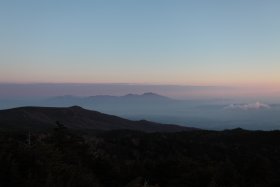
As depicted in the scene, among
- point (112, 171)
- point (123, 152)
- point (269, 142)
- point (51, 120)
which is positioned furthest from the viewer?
point (51, 120)

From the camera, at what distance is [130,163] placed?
23.6 m

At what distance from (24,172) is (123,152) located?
23885mm

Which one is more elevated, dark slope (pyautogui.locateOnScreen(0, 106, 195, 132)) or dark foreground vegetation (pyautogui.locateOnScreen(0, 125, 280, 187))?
dark foreground vegetation (pyautogui.locateOnScreen(0, 125, 280, 187))

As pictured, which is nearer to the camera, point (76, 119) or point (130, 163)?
point (130, 163)

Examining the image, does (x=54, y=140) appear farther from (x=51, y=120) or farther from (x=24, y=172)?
(x=51, y=120)

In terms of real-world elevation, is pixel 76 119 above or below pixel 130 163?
below

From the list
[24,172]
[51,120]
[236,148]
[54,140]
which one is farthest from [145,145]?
[51,120]

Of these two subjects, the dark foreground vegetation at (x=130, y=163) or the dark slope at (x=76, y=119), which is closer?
the dark foreground vegetation at (x=130, y=163)

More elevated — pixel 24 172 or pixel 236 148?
pixel 24 172

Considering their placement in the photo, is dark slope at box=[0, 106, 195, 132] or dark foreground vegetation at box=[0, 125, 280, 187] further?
dark slope at box=[0, 106, 195, 132]

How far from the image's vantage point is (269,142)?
44125 millimetres

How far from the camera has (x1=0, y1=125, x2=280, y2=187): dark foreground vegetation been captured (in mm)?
12662

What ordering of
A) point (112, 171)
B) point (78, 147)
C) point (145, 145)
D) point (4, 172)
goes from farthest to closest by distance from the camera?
1. point (145, 145)
2. point (78, 147)
3. point (112, 171)
4. point (4, 172)

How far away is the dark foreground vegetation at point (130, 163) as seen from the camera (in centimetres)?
1266
